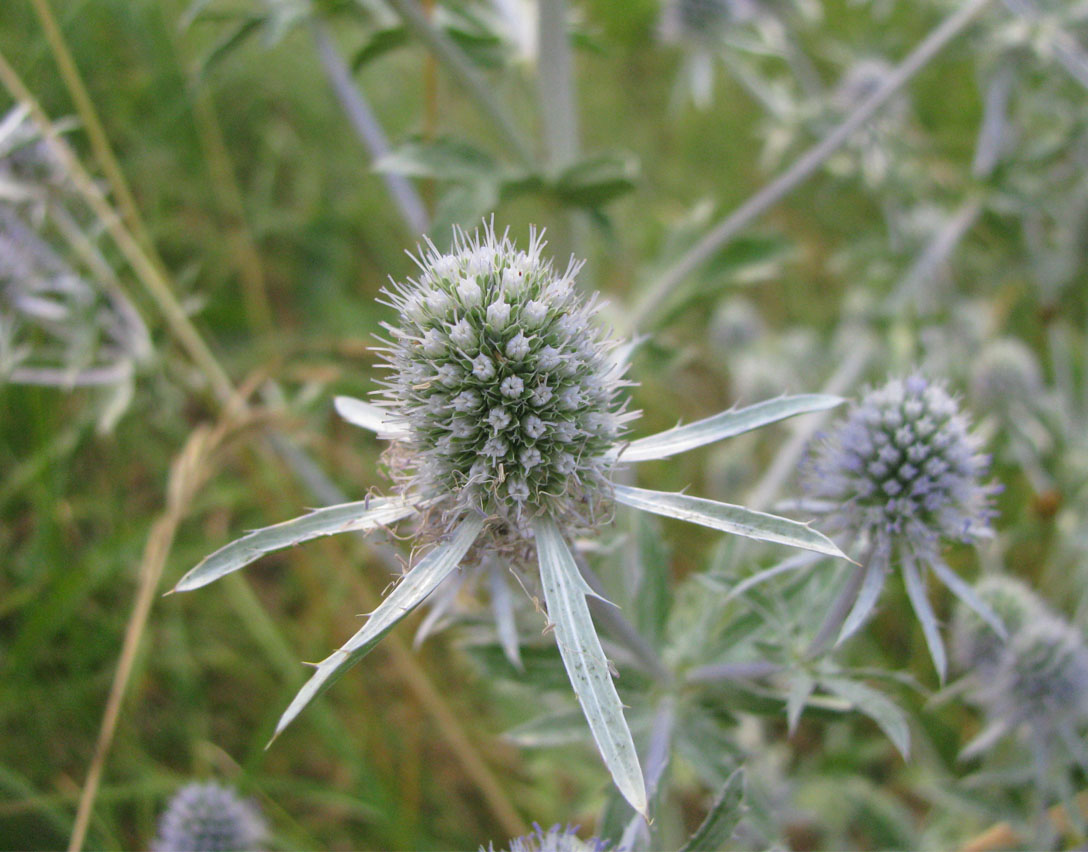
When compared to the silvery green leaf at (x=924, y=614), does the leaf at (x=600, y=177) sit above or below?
above

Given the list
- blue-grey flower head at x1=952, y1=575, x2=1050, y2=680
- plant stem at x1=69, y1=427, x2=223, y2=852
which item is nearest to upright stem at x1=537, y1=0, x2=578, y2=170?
plant stem at x1=69, y1=427, x2=223, y2=852

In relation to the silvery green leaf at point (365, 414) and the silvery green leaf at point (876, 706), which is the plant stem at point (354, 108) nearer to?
the silvery green leaf at point (365, 414)

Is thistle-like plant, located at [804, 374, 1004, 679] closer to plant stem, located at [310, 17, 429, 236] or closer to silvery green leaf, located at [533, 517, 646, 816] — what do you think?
silvery green leaf, located at [533, 517, 646, 816]

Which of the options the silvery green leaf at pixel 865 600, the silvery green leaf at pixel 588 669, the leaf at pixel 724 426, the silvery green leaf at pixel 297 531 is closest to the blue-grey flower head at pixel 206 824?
the silvery green leaf at pixel 297 531

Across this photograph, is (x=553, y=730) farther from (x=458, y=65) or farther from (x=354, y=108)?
(x=354, y=108)

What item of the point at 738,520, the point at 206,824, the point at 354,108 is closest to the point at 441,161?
the point at 354,108

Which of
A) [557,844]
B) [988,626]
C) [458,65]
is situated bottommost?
[557,844]
